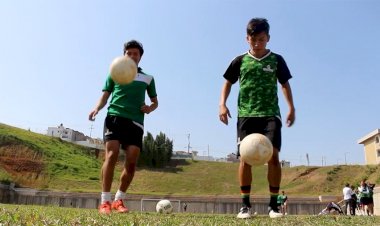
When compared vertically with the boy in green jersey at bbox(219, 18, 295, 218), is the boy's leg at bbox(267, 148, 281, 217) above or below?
below

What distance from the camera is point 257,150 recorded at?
4.70 m

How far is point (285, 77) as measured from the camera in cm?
596

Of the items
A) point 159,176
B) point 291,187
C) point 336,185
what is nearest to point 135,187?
point 159,176

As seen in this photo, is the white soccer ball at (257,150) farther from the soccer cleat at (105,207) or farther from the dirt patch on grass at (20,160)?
the dirt patch on grass at (20,160)

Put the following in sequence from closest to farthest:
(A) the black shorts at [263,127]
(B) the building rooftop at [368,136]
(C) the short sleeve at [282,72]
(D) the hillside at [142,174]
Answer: (A) the black shorts at [263,127]
(C) the short sleeve at [282,72]
(D) the hillside at [142,174]
(B) the building rooftop at [368,136]

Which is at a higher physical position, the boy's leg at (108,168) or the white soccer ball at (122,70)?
the white soccer ball at (122,70)

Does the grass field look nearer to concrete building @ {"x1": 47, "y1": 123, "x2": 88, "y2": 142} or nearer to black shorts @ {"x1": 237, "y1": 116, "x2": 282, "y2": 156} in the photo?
black shorts @ {"x1": 237, "y1": 116, "x2": 282, "y2": 156}

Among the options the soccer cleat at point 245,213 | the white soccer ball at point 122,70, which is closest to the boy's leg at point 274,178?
the soccer cleat at point 245,213

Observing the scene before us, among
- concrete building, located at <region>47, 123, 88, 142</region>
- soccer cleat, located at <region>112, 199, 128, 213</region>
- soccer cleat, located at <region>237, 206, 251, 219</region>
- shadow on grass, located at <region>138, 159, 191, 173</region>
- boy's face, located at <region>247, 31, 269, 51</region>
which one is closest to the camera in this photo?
soccer cleat, located at <region>237, 206, 251, 219</region>

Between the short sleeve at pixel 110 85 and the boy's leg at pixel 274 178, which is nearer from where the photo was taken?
the boy's leg at pixel 274 178

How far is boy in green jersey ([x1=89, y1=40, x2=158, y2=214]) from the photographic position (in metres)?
5.85

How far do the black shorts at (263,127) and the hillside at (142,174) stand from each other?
170 ft

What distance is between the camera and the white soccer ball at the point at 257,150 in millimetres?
4688

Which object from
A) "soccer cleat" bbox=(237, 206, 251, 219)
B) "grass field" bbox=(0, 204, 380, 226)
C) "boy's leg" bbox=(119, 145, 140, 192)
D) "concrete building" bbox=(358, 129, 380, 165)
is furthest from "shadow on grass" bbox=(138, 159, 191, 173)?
"grass field" bbox=(0, 204, 380, 226)
